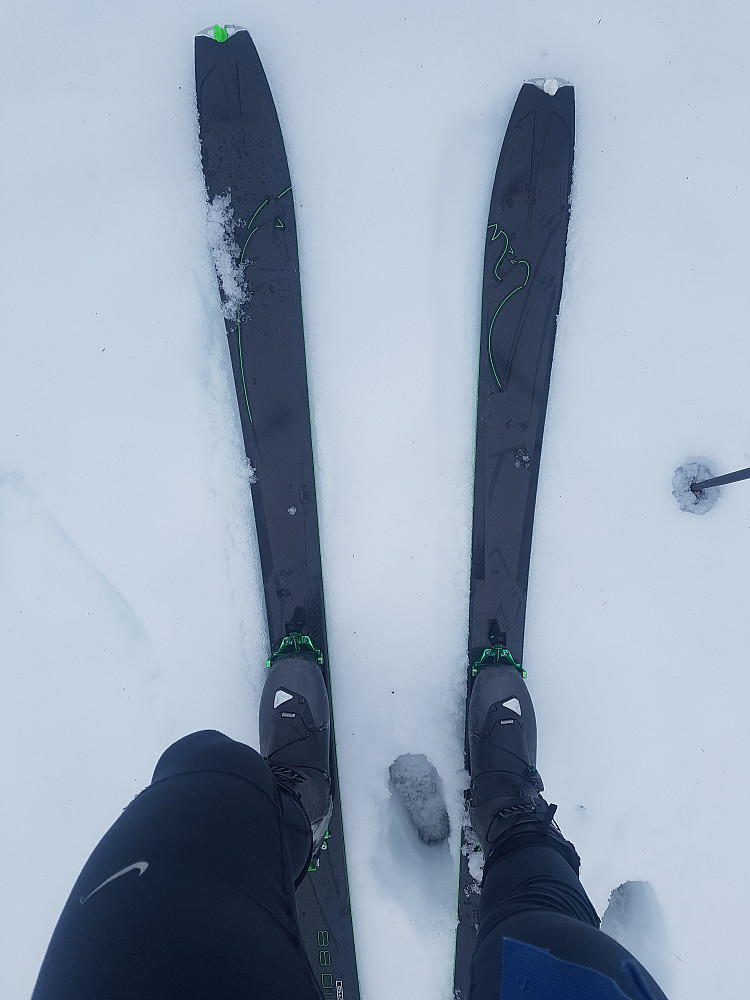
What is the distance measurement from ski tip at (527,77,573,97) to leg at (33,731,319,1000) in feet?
6.18

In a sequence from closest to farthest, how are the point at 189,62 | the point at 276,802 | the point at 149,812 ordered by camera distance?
the point at 149,812 → the point at 276,802 → the point at 189,62

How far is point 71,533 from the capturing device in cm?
175

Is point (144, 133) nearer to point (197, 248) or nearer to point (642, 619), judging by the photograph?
point (197, 248)

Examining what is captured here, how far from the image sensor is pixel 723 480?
4.87 feet

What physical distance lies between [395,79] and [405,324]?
69 centimetres

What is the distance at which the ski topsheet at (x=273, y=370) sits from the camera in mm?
1690

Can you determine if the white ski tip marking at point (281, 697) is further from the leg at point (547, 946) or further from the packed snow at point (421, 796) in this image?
the leg at point (547, 946)

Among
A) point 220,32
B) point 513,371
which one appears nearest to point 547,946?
point 513,371

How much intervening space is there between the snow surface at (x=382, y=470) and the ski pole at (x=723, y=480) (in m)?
0.09

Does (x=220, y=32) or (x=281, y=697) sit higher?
(x=220, y=32)

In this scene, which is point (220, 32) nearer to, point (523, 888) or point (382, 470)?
point (382, 470)

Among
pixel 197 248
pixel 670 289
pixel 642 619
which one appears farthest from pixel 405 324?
pixel 642 619

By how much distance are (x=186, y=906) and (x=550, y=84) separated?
2.06 m

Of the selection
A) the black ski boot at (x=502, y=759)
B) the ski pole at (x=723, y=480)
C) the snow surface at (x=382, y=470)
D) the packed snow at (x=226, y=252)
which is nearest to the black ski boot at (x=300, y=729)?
the snow surface at (x=382, y=470)
